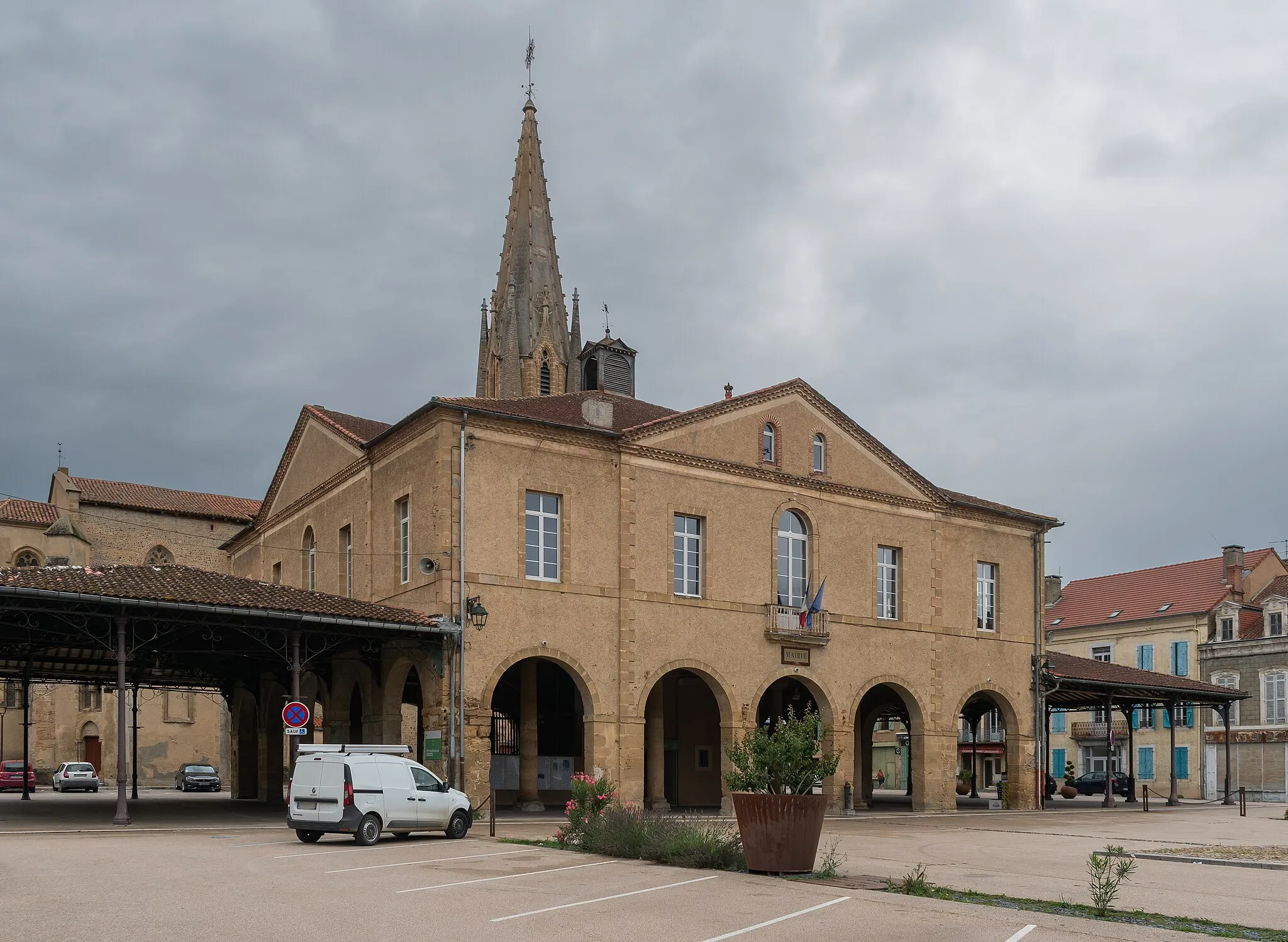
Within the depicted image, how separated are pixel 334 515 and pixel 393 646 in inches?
275

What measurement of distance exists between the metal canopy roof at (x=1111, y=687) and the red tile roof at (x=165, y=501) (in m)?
32.3

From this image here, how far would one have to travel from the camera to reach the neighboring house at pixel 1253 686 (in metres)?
49.3

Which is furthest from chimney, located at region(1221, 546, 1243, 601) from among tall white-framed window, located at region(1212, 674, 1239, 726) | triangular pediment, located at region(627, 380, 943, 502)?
triangular pediment, located at region(627, 380, 943, 502)

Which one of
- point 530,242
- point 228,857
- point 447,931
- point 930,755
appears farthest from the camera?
point 530,242

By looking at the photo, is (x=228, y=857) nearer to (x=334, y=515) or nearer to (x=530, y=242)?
(x=334, y=515)

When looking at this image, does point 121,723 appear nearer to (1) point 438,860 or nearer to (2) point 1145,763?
(1) point 438,860

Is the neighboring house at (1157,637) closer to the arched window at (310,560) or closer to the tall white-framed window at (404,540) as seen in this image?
the arched window at (310,560)

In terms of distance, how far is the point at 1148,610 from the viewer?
56219 millimetres

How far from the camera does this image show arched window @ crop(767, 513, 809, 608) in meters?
31.0

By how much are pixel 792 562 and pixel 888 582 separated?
11.6 feet

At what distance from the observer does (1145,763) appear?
55375mm

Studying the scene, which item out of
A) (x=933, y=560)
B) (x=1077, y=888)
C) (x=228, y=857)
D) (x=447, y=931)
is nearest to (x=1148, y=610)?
(x=933, y=560)

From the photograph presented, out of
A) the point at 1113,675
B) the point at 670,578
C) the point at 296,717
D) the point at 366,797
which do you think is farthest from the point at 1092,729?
the point at 366,797

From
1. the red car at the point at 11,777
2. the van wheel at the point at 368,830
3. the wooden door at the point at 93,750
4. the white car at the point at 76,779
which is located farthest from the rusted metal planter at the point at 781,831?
the wooden door at the point at 93,750
